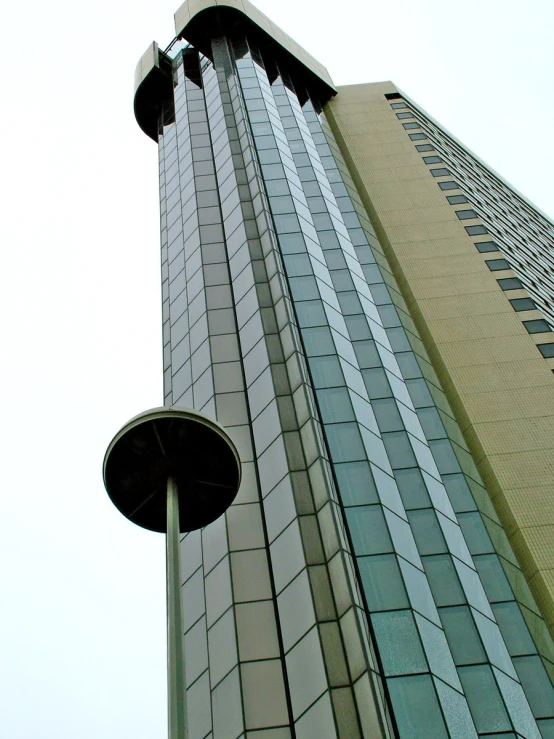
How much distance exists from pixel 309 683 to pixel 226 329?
700 inches

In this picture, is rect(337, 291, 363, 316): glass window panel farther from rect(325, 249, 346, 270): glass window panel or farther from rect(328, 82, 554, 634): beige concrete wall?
rect(328, 82, 554, 634): beige concrete wall

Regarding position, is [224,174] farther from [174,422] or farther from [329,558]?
[174,422]

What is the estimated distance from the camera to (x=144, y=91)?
6938 centimetres

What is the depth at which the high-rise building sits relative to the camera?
2250 cm

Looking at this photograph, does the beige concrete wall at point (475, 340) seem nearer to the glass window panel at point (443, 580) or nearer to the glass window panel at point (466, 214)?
the glass window panel at point (466, 214)

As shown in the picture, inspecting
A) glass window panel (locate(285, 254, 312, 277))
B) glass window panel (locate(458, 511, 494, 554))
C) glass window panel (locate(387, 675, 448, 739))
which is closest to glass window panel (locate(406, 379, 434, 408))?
glass window panel (locate(458, 511, 494, 554))

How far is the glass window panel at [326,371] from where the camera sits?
102 feet

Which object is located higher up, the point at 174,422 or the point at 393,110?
the point at 393,110

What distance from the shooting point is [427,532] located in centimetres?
2688

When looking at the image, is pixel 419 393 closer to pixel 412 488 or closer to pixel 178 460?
pixel 412 488

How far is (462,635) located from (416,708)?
403 cm

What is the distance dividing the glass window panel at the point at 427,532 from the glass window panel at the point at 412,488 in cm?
31

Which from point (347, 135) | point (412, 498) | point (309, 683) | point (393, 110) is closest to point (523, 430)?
point (412, 498)

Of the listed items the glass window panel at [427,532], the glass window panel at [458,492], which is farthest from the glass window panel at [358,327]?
the glass window panel at [427,532]
